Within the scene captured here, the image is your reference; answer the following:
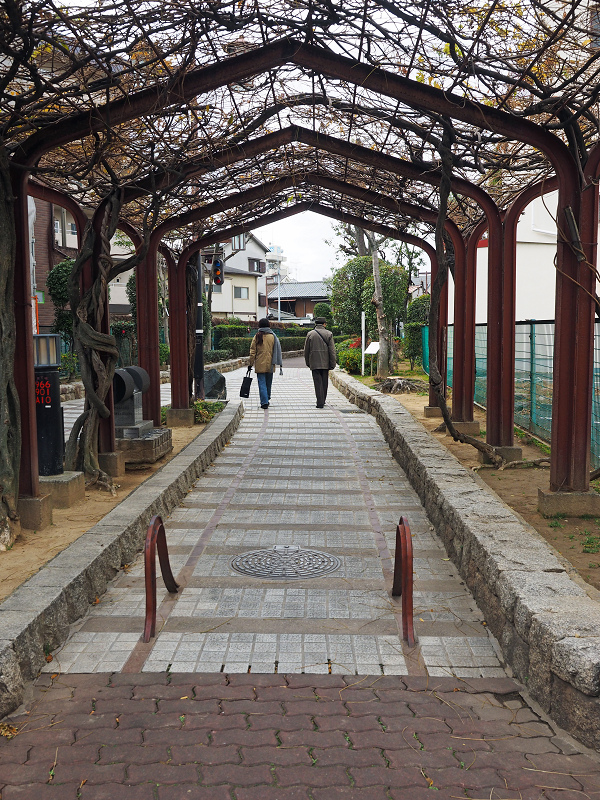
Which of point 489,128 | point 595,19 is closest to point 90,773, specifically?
point 489,128

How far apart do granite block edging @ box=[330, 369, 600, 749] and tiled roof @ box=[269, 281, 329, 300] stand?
6556 cm

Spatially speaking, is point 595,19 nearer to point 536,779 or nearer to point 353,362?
point 536,779

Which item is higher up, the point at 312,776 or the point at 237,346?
the point at 237,346

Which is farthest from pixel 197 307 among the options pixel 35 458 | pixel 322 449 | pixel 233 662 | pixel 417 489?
pixel 233 662

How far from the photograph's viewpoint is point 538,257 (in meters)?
20.6

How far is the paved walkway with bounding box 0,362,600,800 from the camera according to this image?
288 centimetres

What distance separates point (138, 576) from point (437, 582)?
84.3 inches

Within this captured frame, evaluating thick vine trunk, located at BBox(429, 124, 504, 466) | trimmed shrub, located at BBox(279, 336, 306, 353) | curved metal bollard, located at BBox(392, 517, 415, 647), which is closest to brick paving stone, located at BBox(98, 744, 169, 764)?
curved metal bollard, located at BBox(392, 517, 415, 647)

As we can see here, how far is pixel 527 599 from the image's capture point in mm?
3746

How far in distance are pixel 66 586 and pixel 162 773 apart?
161 cm

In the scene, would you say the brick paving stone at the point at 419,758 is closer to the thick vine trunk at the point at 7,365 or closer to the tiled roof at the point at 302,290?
the thick vine trunk at the point at 7,365

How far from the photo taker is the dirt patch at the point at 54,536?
4734 millimetres

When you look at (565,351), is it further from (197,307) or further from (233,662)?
(197,307)

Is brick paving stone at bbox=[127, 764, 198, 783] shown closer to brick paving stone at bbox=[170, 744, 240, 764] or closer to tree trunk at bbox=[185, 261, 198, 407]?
brick paving stone at bbox=[170, 744, 240, 764]
